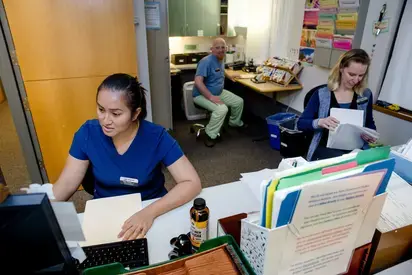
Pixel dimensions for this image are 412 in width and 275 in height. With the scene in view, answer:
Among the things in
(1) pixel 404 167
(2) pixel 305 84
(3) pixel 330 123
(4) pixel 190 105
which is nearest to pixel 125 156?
(1) pixel 404 167

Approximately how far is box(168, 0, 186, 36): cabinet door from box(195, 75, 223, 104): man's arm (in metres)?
1.14

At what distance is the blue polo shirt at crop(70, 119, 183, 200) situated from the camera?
1278 millimetres

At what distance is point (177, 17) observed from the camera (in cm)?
418

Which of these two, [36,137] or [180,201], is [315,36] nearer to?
[180,201]

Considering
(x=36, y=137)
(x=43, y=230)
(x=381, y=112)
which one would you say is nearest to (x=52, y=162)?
(x=36, y=137)

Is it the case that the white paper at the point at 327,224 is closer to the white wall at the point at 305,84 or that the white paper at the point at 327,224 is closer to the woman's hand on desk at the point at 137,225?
the woman's hand on desk at the point at 137,225

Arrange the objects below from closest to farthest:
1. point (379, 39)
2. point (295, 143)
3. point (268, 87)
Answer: point (379, 39), point (295, 143), point (268, 87)

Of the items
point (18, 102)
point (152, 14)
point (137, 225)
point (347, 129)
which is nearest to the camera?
point (137, 225)

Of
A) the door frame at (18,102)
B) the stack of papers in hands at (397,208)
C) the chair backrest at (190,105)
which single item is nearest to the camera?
the stack of papers in hands at (397,208)

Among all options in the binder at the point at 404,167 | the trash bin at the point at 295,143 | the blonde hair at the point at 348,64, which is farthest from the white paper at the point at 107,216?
the trash bin at the point at 295,143

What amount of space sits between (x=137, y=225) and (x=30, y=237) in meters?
0.55

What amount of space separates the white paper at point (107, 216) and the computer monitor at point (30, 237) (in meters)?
0.42

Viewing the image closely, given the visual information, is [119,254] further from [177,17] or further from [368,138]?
[177,17]

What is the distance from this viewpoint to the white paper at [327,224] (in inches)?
25.0
